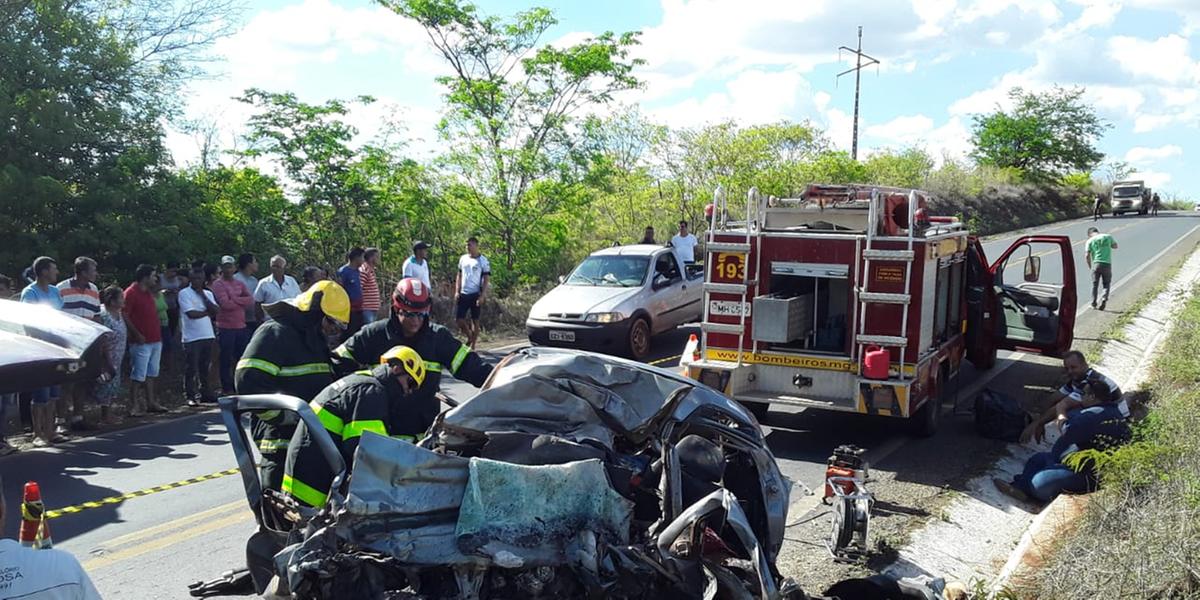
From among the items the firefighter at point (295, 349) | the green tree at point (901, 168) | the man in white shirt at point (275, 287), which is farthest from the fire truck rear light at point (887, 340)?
the green tree at point (901, 168)

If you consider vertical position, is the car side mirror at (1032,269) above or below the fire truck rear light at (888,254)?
below

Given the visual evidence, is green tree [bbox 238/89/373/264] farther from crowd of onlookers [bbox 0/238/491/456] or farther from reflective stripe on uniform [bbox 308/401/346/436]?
reflective stripe on uniform [bbox 308/401/346/436]

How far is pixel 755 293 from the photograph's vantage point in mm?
8812

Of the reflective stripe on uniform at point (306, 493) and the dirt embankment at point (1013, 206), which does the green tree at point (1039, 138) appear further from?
the reflective stripe on uniform at point (306, 493)

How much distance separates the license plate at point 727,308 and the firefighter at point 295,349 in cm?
428

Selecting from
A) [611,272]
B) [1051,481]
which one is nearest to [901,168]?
[611,272]

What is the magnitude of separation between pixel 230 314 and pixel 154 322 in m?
0.96

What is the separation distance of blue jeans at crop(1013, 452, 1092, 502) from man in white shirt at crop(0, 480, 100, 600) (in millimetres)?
6693

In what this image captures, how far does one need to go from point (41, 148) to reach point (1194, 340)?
611 inches

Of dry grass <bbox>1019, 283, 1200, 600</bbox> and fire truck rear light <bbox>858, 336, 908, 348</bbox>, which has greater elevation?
fire truck rear light <bbox>858, 336, 908, 348</bbox>

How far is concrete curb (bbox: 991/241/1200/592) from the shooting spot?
5652 mm

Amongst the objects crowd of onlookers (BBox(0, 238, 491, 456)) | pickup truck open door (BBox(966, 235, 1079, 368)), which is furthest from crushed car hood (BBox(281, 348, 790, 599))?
pickup truck open door (BBox(966, 235, 1079, 368))

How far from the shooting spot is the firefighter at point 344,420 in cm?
439

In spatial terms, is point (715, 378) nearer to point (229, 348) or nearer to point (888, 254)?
point (888, 254)
